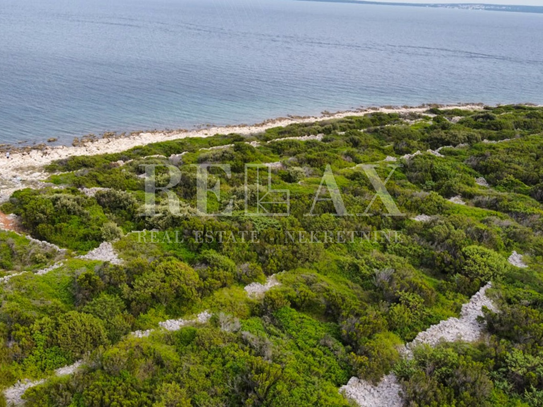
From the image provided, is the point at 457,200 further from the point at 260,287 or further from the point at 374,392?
the point at 374,392

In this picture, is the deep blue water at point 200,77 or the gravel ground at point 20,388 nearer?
the gravel ground at point 20,388

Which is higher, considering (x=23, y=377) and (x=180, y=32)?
(x=180, y=32)

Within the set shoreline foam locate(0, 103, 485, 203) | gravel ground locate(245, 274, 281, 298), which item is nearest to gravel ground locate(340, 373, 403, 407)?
gravel ground locate(245, 274, 281, 298)

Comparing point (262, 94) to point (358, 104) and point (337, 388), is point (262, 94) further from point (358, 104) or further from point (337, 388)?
point (337, 388)

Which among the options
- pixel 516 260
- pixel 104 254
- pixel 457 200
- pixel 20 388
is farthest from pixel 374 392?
pixel 457 200

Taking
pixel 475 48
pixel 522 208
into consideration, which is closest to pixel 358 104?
pixel 522 208

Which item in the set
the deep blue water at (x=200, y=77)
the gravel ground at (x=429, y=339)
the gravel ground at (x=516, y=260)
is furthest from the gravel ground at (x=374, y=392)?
the deep blue water at (x=200, y=77)

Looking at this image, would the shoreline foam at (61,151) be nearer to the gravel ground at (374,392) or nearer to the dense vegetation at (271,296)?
the dense vegetation at (271,296)

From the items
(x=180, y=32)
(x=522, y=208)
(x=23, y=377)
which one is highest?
(x=180, y=32)
